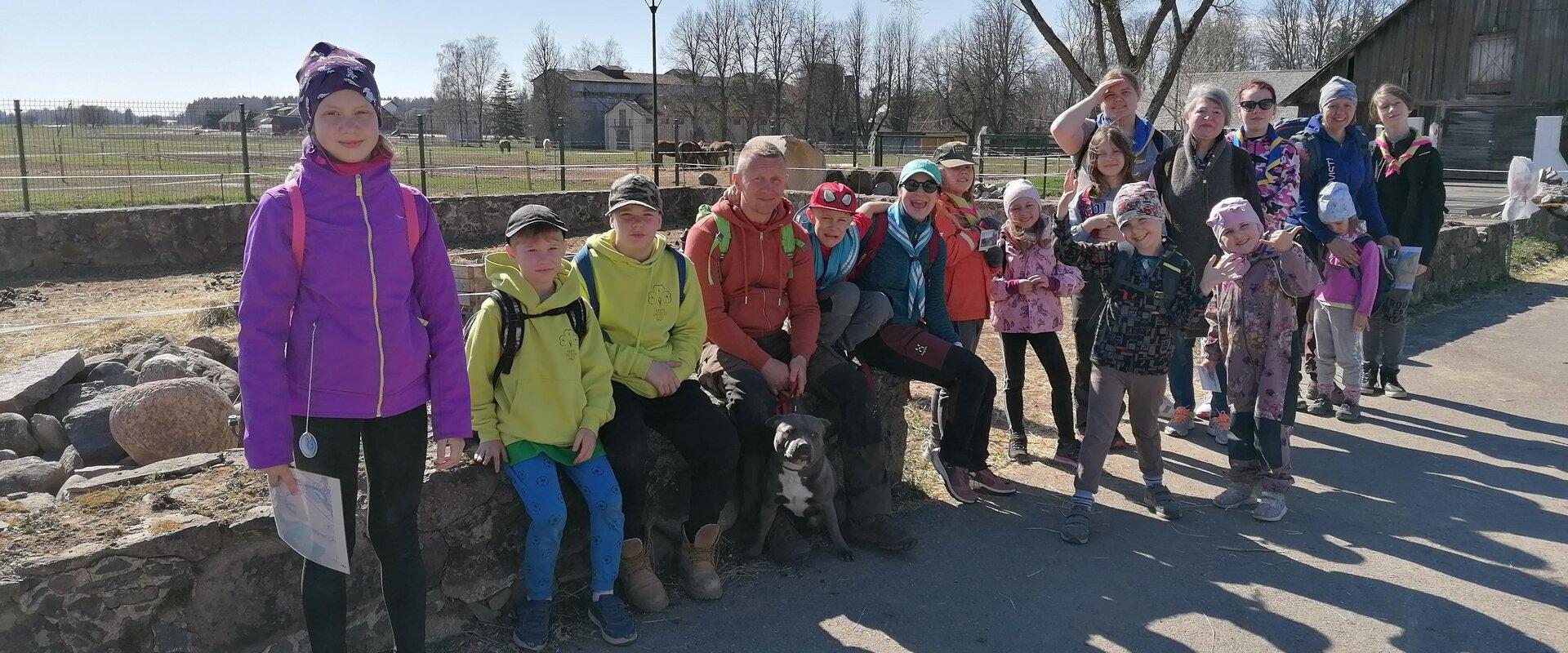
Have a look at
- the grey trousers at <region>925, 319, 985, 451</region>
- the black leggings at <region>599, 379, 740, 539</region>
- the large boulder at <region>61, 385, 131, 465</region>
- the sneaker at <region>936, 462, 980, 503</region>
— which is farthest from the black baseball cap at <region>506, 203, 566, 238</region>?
the large boulder at <region>61, 385, 131, 465</region>

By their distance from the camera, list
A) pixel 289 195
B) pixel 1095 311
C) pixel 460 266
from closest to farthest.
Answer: pixel 289 195 → pixel 1095 311 → pixel 460 266

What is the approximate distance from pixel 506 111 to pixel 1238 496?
6532 cm

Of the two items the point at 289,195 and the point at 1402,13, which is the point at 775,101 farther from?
the point at 289,195

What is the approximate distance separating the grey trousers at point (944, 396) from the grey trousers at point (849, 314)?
49 centimetres

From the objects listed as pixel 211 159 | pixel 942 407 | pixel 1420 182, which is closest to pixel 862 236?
pixel 942 407

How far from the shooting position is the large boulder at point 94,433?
5.10 metres

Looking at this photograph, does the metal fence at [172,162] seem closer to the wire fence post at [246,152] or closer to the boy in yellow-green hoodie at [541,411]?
the wire fence post at [246,152]

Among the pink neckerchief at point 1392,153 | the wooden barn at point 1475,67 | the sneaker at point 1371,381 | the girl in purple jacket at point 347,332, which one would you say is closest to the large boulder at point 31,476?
the girl in purple jacket at point 347,332

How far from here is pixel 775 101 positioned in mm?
64625

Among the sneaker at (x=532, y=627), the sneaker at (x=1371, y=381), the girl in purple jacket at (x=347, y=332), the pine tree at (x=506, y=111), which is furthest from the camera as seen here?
the pine tree at (x=506, y=111)

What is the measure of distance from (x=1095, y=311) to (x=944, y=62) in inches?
2395

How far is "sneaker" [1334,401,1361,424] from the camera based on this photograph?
6.23 m

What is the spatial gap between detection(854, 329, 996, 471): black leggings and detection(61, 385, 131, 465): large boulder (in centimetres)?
362

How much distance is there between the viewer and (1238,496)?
4.74 m
